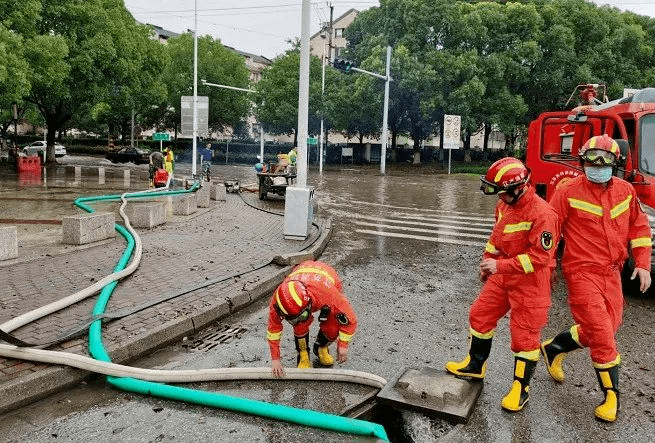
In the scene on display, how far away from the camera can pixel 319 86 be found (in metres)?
Result: 45.3

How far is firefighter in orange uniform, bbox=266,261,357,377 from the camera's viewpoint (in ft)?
13.6

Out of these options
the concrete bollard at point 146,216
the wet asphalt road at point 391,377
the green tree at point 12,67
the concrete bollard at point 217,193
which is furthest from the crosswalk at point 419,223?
the green tree at point 12,67

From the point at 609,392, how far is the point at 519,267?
1.19 meters

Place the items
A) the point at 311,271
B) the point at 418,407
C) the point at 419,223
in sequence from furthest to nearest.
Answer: the point at 419,223 → the point at 311,271 → the point at 418,407

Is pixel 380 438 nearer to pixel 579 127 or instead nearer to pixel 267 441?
pixel 267 441

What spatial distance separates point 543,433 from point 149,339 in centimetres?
349

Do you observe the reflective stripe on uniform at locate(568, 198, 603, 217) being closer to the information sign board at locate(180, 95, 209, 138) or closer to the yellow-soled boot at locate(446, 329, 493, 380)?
the yellow-soled boot at locate(446, 329, 493, 380)

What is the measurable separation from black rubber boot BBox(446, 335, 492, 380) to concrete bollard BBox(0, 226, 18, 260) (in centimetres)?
669

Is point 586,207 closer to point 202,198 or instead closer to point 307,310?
point 307,310

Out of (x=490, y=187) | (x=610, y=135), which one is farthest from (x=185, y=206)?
(x=490, y=187)

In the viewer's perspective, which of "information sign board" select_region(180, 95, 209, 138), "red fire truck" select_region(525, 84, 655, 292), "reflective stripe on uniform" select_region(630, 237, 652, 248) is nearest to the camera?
"reflective stripe on uniform" select_region(630, 237, 652, 248)

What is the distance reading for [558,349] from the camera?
464 cm

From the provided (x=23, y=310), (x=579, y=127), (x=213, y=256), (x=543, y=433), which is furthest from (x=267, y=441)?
(x=579, y=127)

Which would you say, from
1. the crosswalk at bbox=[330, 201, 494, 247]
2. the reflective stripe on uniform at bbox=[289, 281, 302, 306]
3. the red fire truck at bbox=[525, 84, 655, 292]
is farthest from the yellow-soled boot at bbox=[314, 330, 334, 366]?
the crosswalk at bbox=[330, 201, 494, 247]
